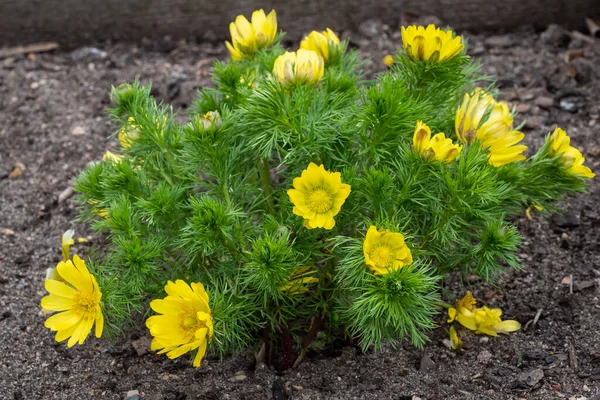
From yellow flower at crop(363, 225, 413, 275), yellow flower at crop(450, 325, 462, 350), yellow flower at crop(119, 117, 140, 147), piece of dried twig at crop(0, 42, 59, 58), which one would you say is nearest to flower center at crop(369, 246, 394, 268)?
yellow flower at crop(363, 225, 413, 275)

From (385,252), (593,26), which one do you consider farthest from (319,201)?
(593,26)

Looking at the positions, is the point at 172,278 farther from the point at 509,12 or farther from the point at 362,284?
the point at 509,12

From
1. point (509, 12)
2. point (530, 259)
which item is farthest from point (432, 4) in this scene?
point (530, 259)

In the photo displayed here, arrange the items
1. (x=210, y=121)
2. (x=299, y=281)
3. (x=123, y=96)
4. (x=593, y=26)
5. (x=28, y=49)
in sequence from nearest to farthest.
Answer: (x=210, y=121), (x=299, y=281), (x=123, y=96), (x=593, y=26), (x=28, y=49)

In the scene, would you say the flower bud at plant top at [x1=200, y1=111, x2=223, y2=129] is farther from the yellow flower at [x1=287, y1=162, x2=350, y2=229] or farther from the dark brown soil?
the dark brown soil

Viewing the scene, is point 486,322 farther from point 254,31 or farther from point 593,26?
point 593,26

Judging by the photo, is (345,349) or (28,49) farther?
(28,49)

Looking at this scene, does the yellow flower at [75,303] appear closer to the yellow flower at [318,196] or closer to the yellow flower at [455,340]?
the yellow flower at [318,196]
